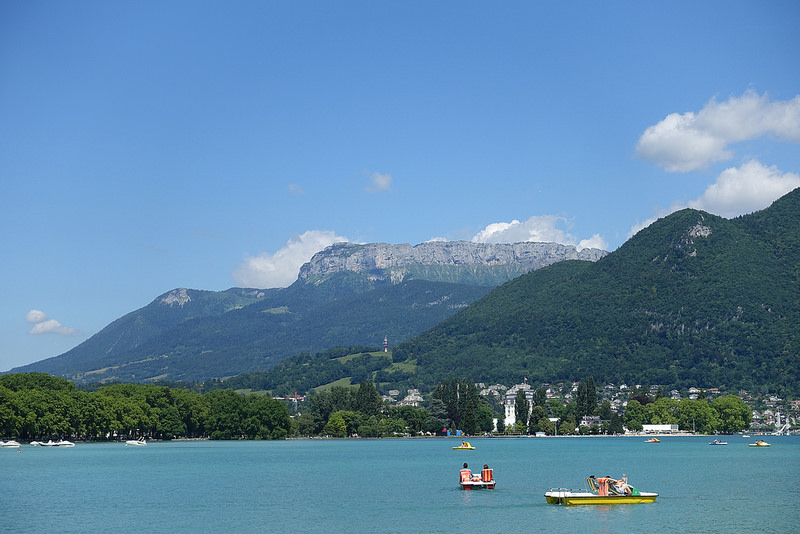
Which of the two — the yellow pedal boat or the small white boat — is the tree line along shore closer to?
the small white boat

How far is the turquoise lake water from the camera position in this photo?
5262 cm

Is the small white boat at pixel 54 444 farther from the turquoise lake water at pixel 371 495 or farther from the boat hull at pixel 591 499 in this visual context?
the boat hull at pixel 591 499

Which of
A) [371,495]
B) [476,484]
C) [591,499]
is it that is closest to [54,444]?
[371,495]

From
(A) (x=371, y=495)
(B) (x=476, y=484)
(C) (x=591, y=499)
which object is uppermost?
(B) (x=476, y=484)

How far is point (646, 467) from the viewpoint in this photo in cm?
9575

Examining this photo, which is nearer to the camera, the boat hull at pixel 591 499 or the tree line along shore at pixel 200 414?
the boat hull at pixel 591 499

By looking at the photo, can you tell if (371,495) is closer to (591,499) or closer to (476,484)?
(476,484)

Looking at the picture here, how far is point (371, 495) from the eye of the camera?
68.4 m

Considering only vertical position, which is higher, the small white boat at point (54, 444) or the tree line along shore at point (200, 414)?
the tree line along shore at point (200, 414)

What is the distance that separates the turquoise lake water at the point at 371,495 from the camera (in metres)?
52.6

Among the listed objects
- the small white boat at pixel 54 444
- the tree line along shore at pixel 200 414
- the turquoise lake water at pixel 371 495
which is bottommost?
the turquoise lake water at pixel 371 495

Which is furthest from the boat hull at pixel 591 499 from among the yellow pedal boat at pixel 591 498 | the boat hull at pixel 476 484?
the boat hull at pixel 476 484

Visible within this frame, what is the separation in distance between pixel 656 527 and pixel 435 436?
148 m

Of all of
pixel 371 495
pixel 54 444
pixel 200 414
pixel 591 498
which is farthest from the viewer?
pixel 200 414
